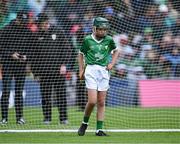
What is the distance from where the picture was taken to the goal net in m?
13.7

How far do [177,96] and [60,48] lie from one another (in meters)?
4.28

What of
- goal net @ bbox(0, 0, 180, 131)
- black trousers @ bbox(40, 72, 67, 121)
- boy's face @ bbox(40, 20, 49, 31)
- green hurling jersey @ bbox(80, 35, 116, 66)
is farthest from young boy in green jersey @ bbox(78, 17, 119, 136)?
black trousers @ bbox(40, 72, 67, 121)

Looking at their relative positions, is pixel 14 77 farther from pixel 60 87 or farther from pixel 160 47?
pixel 160 47

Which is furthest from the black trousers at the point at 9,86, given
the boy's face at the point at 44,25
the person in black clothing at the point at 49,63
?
the boy's face at the point at 44,25

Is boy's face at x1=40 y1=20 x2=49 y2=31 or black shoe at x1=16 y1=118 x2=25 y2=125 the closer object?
black shoe at x1=16 y1=118 x2=25 y2=125

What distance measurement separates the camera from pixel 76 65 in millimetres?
15820

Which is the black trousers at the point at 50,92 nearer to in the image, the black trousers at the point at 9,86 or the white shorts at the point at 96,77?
the black trousers at the point at 9,86

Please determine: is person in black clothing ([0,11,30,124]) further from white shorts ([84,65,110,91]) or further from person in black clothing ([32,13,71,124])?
white shorts ([84,65,110,91])

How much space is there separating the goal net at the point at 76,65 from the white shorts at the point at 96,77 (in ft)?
4.86

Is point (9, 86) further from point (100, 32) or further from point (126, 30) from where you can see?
point (100, 32)

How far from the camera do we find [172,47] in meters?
15.8

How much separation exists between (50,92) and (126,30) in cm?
243

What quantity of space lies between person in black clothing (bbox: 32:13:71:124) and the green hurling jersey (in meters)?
2.44

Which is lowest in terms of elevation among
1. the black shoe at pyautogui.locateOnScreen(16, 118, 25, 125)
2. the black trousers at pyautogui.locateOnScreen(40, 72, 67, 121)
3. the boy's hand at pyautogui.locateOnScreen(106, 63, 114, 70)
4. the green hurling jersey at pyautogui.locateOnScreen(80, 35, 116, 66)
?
the black shoe at pyautogui.locateOnScreen(16, 118, 25, 125)
